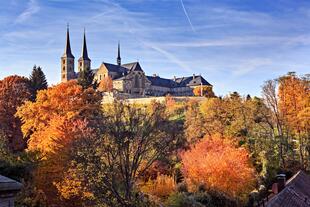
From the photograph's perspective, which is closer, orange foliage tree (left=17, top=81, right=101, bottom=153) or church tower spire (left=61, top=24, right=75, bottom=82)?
orange foliage tree (left=17, top=81, right=101, bottom=153)

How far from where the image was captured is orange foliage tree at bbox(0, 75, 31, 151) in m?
35.3

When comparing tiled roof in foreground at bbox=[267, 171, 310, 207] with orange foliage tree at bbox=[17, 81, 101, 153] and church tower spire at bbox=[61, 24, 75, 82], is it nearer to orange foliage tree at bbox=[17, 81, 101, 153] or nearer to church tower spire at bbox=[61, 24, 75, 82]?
orange foliage tree at bbox=[17, 81, 101, 153]

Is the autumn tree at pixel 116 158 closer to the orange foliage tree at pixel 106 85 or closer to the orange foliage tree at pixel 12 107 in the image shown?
the orange foliage tree at pixel 12 107

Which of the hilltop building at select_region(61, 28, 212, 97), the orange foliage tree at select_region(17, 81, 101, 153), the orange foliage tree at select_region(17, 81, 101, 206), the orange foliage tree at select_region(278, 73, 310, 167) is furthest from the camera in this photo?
the hilltop building at select_region(61, 28, 212, 97)

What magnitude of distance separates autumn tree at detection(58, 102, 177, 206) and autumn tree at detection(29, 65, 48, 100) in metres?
32.1

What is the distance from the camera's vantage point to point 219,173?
82.0 ft

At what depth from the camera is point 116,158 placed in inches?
675

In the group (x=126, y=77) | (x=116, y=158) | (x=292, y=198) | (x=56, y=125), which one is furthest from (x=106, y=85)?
(x=292, y=198)

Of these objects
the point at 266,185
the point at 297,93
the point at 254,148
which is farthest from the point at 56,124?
the point at 297,93

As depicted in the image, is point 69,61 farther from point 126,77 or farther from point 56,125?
point 56,125

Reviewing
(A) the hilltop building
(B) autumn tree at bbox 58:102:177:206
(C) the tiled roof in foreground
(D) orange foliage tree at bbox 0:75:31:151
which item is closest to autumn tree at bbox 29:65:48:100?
(D) orange foliage tree at bbox 0:75:31:151

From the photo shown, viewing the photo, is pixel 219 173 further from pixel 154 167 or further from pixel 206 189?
pixel 154 167

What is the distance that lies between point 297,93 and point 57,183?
26.0 m

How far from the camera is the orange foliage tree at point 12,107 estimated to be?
35.3 m
